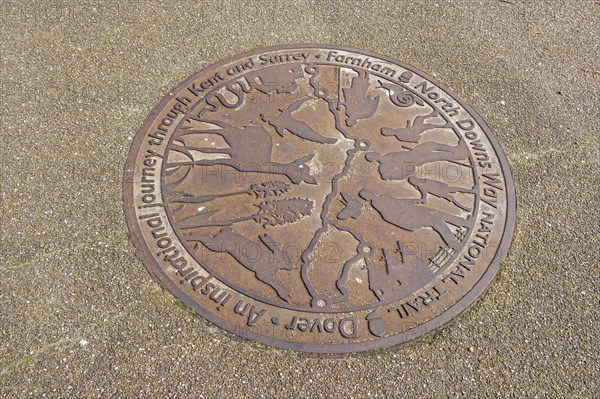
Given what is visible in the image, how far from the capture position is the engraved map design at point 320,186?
9.85ft

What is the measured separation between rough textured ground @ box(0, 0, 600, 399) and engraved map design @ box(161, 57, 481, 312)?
332mm

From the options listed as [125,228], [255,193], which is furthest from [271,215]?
[125,228]

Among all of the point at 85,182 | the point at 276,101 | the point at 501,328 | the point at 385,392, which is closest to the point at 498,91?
the point at 276,101

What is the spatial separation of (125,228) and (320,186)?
3.88ft

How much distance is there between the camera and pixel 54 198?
3240mm

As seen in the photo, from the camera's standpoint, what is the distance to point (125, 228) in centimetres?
314

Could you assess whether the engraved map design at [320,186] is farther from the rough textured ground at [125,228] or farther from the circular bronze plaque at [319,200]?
the rough textured ground at [125,228]

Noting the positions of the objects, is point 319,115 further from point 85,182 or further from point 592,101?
point 592,101

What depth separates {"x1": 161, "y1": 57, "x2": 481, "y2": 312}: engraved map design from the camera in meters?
3.00

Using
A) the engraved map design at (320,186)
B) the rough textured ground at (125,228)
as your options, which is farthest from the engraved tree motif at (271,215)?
the rough textured ground at (125,228)

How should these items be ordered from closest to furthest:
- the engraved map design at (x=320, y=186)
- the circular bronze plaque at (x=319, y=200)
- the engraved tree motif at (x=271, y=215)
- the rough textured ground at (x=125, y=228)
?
the rough textured ground at (x=125, y=228) < the circular bronze plaque at (x=319, y=200) < the engraved map design at (x=320, y=186) < the engraved tree motif at (x=271, y=215)

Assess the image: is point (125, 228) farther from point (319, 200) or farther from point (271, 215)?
point (319, 200)

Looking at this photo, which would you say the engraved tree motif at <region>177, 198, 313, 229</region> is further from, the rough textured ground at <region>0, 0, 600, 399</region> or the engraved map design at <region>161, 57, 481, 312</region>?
the rough textured ground at <region>0, 0, 600, 399</region>

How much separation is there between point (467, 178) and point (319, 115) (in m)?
1.07
